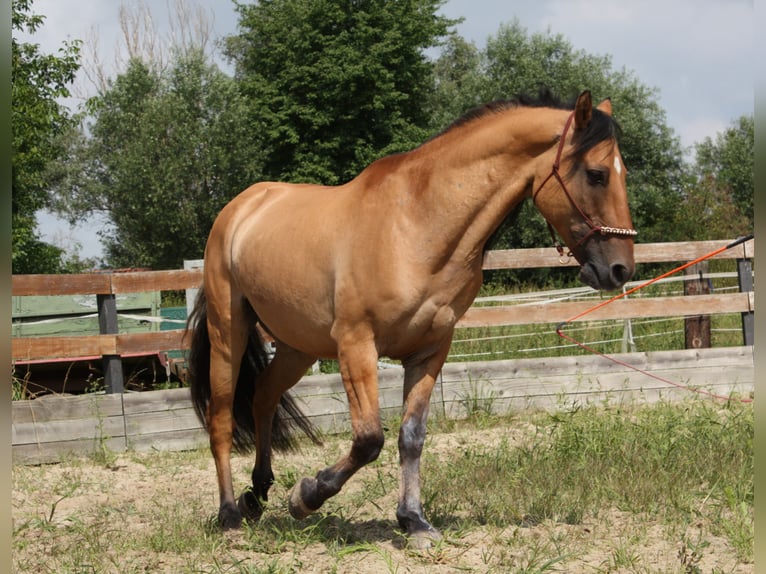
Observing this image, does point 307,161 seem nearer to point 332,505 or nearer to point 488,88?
point 488,88

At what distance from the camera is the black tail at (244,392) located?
487 cm

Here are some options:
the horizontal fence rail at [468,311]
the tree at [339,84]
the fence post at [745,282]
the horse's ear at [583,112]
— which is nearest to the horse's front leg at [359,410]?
the horse's ear at [583,112]

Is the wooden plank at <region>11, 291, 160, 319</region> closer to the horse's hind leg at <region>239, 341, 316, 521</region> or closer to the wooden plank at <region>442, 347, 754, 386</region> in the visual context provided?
the wooden plank at <region>442, 347, 754, 386</region>

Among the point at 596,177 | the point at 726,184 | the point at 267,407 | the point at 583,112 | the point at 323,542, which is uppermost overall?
the point at 726,184

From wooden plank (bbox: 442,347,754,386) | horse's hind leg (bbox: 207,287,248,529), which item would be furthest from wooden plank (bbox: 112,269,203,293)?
wooden plank (bbox: 442,347,754,386)

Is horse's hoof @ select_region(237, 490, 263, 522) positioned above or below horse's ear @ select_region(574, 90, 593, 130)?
below

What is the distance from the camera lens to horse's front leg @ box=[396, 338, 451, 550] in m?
3.70

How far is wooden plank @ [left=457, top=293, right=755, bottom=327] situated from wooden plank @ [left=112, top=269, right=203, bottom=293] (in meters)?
2.45

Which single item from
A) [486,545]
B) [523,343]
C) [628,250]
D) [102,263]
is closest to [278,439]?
[486,545]

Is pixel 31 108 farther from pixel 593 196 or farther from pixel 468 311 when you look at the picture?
pixel 593 196

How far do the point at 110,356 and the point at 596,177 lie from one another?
4.60 m

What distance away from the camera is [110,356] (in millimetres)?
6562

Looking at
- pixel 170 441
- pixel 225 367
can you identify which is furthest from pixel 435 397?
pixel 225 367

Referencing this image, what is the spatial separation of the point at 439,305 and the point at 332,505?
1.67 m
